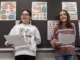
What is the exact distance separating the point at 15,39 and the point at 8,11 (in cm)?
65

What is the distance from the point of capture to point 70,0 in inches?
95.6

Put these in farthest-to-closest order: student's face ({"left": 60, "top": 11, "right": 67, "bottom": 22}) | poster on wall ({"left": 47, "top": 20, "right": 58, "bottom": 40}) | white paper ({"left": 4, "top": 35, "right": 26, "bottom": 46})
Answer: poster on wall ({"left": 47, "top": 20, "right": 58, "bottom": 40}), student's face ({"left": 60, "top": 11, "right": 67, "bottom": 22}), white paper ({"left": 4, "top": 35, "right": 26, "bottom": 46})

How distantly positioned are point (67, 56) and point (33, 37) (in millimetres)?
535

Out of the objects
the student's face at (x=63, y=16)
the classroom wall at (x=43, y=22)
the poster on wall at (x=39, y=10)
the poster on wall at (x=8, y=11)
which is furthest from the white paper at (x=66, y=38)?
the poster on wall at (x=8, y=11)

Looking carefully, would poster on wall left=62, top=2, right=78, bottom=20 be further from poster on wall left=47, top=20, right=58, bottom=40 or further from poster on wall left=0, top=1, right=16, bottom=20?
poster on wall left=0, top=1, right=16, bottom=20

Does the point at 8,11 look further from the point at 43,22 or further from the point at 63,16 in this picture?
the point at 63,16

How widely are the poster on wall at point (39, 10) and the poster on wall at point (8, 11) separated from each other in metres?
0.31

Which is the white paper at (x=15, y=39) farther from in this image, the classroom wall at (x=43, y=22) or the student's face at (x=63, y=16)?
the student's face at (x=63, y=16)

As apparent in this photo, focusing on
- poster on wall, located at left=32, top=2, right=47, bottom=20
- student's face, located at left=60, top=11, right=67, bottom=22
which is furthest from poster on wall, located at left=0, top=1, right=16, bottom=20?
student's face, located at left=60, top=11, right=67, bottom=22

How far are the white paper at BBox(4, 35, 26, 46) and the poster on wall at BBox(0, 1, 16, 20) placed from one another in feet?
1.75

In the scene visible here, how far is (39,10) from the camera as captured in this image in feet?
7.90

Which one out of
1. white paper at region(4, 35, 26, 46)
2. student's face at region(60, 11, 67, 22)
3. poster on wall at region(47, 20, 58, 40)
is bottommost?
white paper at region(4, 35, 26, 46)

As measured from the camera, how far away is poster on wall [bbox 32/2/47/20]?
7.86 feet

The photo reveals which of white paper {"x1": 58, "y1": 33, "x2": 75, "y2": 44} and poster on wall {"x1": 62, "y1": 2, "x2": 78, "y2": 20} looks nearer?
white paper {"x1": 58, "y1": 33, "x2": 75, "y2": 44}
